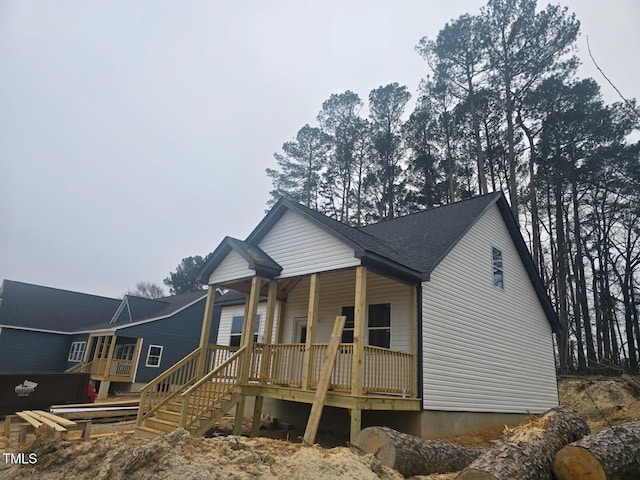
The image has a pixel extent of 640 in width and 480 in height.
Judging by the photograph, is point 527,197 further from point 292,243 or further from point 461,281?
point 292,243

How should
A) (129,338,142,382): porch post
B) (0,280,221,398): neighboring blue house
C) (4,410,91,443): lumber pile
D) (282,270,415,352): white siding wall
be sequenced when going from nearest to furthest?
1. (4,410,91,443): lumber pile
2. (282,270,415,352): white siding wall
3. (129,338,142,382): porch post
4. (0,280,221,398): neighboring blue house

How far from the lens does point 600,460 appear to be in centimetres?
470

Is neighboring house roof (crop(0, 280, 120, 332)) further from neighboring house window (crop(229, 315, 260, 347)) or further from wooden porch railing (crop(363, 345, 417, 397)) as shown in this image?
wooden porch railing (crop(363, 345, 417, 397))

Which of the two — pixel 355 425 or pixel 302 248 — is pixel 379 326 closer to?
pixel 302 248

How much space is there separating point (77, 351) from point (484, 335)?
78.1 ft

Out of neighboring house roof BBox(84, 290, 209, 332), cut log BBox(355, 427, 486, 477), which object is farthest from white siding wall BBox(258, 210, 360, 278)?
neighboring house roof BBox(84, 290, 209, 332)

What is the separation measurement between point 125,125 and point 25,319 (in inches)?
568

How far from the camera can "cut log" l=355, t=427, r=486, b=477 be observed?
540 cm

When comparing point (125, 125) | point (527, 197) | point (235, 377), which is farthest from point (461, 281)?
point (125, 125)

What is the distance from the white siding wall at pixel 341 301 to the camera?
9711 mm

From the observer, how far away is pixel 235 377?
9070 millimetres

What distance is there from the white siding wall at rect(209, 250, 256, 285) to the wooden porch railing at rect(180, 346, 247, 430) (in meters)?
1.96

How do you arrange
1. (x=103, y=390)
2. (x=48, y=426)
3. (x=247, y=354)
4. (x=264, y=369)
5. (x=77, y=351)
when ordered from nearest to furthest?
(x=48, y=426) → (x=247, y=354) → (x=264, y=369) → (x=103, y=390) → (x=77, y=351)

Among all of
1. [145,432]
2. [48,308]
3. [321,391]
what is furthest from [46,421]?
[48,308]
